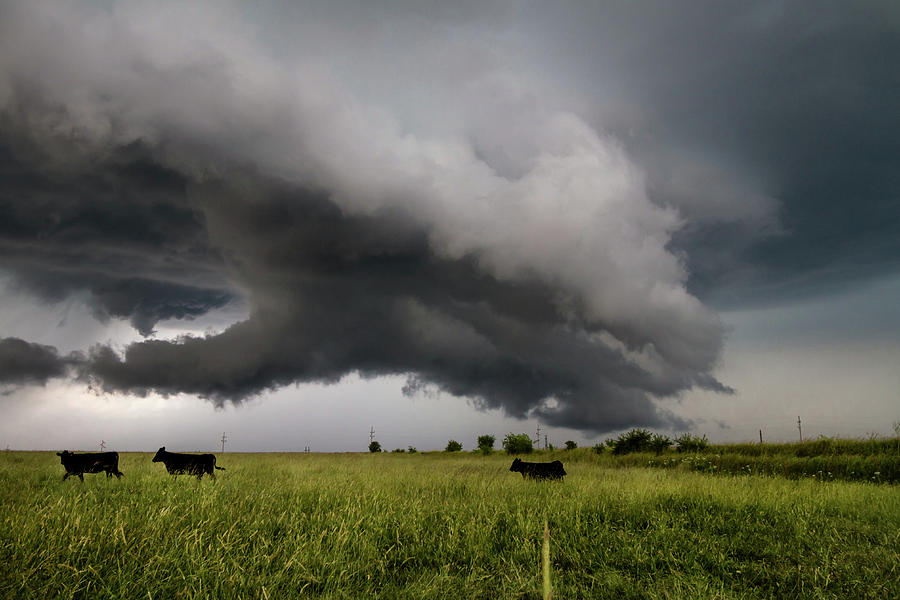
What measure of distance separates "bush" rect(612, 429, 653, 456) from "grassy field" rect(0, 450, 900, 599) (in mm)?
21004

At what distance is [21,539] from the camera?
198 inches

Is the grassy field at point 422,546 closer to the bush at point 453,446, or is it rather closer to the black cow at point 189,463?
the black cow at point 189,463

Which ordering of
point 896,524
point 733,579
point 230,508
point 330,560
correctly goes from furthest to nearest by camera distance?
point 896,524
point 230,508
point 733,579
point 330,560

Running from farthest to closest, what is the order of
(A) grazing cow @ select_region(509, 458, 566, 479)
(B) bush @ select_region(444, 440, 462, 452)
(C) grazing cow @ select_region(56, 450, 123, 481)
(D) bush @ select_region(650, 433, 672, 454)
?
(B) bush @ select_region(444, 440, 462, 452) < (D) bush @ select_region(650, 433, 672, 454) < (A) grazing cow @ select_region(509, 458, 566, 479) < (C) grazing cow @ select_region(56, 450, 123, 481)

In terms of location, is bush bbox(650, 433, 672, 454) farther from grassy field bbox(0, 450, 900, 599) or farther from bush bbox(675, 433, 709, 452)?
grassy field bbox(0, 450, 900, 599)

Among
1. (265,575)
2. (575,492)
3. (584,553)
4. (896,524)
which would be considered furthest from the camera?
(575,492)

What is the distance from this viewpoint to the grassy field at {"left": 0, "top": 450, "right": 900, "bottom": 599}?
4832mm

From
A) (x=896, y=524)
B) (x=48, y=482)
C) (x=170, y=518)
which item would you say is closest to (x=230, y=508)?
(x=170, y=518)

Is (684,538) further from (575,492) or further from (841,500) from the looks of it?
(841,500)

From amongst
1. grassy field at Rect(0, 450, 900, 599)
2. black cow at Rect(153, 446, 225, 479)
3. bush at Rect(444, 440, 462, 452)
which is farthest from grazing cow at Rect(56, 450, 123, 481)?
bush at Rect(444, 440, 462, 452)

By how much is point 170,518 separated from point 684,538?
7.12 metres

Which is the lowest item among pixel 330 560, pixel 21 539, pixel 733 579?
pixel 733 579

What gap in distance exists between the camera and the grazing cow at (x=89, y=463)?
1179cm

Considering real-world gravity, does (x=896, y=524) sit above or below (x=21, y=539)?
below
